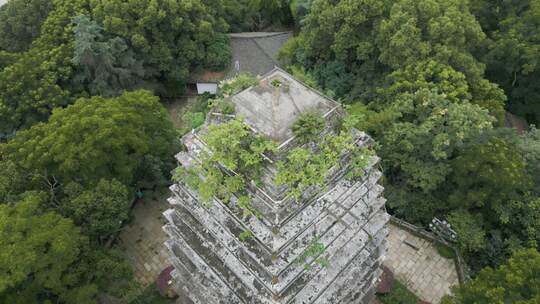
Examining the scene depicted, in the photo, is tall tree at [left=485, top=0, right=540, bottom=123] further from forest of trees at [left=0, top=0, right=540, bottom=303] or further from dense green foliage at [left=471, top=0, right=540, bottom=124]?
forest of trees at [left=0, top=0, right=540, bottom=303]

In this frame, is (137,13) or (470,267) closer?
(470,267)

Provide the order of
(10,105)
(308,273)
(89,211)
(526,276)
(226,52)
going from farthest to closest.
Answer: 1. (226,52)
2. (10,105)
3. (89,211)
4. (526,276)
5. (308,273)

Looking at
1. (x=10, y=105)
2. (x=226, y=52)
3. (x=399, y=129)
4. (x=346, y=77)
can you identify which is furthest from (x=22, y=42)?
(x=399, y=129)

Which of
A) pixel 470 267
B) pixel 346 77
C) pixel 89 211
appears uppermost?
pixel 346 77

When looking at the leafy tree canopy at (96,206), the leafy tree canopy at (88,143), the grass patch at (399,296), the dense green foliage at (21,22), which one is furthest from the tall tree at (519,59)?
the dense green foliage at (21,22)

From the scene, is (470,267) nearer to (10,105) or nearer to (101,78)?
(101,78)

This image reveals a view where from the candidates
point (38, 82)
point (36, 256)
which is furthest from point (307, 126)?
point (38, 82)
